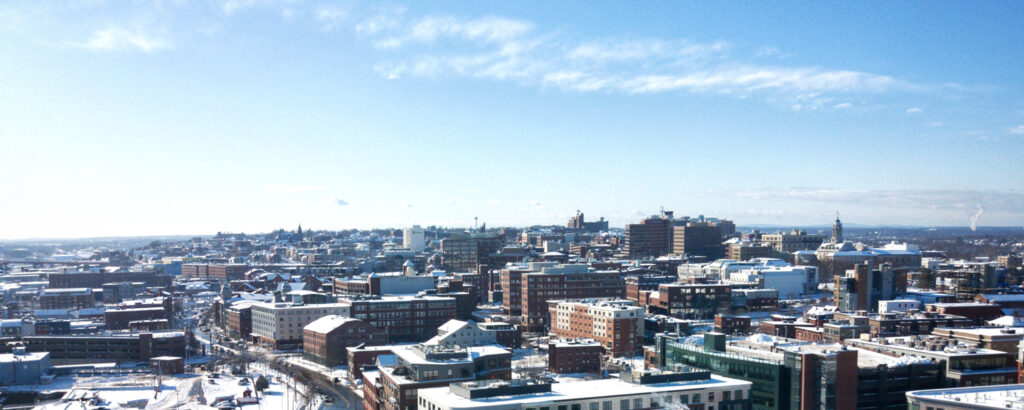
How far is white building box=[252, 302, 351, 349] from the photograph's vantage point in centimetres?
9569

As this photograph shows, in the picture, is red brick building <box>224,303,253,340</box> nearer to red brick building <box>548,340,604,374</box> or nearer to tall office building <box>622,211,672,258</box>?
red brick building <box>548,340,604,374</box>

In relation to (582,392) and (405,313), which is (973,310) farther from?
(582,392)

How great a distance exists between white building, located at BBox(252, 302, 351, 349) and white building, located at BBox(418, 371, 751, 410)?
62.1m

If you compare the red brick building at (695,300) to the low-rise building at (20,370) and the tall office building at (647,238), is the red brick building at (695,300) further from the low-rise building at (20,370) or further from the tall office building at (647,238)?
the tall office building at (647,238)

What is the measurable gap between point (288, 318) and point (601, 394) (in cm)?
6793

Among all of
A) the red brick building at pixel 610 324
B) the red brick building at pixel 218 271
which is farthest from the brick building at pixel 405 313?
the red brick building at pixel 218 271

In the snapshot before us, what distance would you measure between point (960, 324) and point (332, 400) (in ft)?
212

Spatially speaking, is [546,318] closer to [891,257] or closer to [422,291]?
[422,291]

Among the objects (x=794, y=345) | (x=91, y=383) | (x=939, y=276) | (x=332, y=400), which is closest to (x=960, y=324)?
(x=794, y=345)

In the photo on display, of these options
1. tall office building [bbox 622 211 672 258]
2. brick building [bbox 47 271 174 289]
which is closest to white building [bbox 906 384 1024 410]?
tall office building [bbox 622 211 672 258]

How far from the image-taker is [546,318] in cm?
10544

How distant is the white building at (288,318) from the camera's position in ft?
314

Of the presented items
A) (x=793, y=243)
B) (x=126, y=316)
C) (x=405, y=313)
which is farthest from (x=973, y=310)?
(x=793, y=243)

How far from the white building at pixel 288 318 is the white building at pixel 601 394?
62.1m
